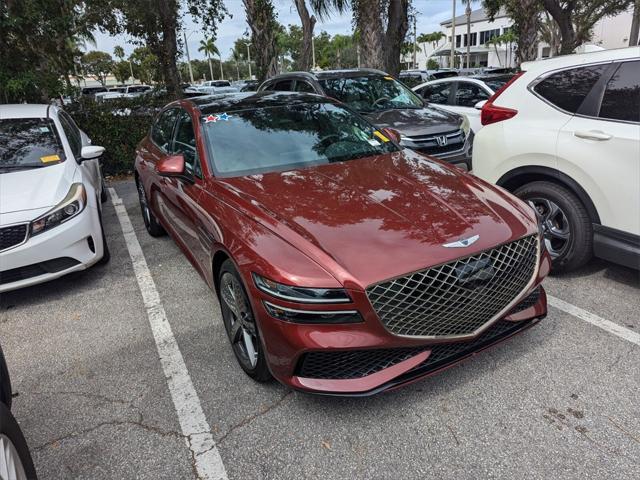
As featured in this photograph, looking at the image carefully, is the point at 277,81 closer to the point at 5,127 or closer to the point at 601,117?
the point at 5,127

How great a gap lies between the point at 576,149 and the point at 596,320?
4.31 ft

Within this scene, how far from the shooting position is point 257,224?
263 centimetres

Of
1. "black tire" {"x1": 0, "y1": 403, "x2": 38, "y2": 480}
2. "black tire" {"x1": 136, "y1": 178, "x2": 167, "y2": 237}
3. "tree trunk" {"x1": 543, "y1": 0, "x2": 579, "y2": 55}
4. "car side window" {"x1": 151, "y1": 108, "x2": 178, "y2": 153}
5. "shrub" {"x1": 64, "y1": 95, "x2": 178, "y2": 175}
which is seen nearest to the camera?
"black tire" {"x1": 0, "y1": 403, "x2": 38, "y2": 480}

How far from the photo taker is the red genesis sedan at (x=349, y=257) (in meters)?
2.22

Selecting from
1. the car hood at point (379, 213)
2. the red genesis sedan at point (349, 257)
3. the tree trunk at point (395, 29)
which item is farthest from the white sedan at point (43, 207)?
the tree trunk at point (395, 29)

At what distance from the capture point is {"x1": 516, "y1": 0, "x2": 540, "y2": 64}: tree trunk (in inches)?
495

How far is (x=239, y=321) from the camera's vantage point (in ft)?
9.21

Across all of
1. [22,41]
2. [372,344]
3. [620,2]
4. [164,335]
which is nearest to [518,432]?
[372,344]

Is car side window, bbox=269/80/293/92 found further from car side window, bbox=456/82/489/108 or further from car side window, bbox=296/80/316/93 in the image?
car side window, bbox=456/82/489/108

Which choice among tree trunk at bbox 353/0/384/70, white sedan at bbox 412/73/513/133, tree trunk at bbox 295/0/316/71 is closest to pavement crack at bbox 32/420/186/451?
white sedan at bbox 412/73/513/133

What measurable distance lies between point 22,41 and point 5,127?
4.49 meters

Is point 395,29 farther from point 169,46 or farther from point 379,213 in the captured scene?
point 379,213

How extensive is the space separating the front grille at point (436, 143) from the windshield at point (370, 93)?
3.60ft

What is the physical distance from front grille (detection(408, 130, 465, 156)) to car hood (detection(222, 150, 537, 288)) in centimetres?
277
